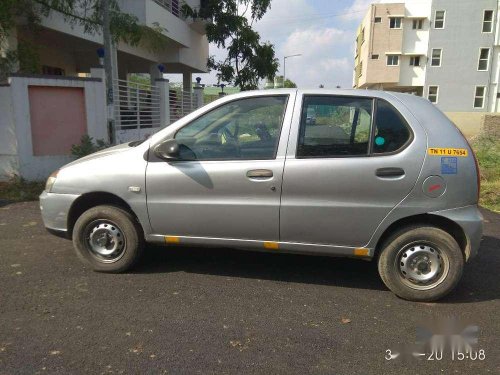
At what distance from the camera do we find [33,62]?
9531 millimetres

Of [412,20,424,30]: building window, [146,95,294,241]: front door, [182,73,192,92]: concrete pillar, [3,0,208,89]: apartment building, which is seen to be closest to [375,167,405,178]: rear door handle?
[146,95,294,241]: front door

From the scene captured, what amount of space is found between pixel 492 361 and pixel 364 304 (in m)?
1.05

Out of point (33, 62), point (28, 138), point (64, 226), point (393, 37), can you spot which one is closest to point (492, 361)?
point (64, 226)

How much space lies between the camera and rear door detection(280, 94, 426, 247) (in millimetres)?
3631

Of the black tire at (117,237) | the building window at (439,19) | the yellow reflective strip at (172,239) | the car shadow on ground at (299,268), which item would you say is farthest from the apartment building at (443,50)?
the black tire at (117,237)

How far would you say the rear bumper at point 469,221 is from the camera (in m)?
3.60

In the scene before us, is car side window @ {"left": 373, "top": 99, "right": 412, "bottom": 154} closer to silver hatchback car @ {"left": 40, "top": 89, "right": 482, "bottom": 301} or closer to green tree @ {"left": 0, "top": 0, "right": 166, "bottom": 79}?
silver hatchback car @ {"left": 40, "top": 89, "right": 482, "bottom": 301}

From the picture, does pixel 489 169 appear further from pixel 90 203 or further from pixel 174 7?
pixel 174 7

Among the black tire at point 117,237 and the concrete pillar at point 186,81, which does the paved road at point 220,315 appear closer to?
the black tire at point 117,237

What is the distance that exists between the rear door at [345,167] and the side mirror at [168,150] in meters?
1.00

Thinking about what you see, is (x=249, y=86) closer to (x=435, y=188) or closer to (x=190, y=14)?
(x=190, y=14)

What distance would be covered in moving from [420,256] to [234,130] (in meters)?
1.98

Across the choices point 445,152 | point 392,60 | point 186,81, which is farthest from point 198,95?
point 392,60

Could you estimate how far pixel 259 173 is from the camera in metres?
3.80
